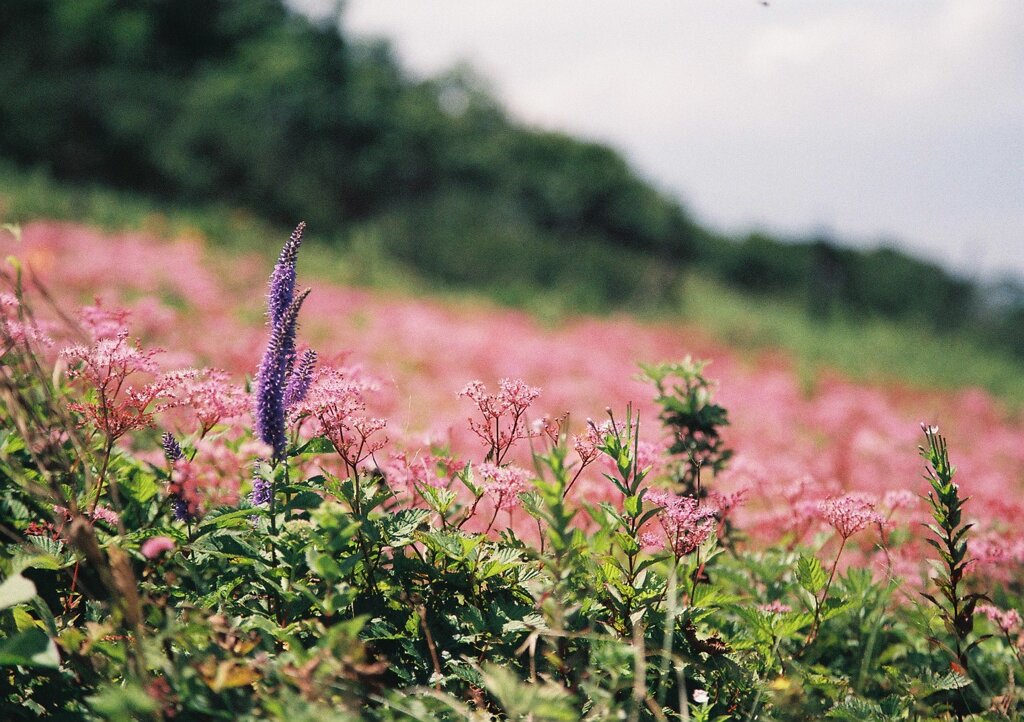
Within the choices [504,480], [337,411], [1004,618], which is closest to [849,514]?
[1004,618]

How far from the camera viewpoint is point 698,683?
5.09 ft

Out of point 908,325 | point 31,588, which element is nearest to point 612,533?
point 31,588

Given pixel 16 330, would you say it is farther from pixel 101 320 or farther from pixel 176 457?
pixel 176 457

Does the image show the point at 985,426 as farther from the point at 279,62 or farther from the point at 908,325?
the point at 279,62

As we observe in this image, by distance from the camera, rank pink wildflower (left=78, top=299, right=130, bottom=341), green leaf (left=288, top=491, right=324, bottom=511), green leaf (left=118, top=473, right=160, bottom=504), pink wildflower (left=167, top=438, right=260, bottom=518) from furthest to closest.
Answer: pink wildflower (left=78, top=299, right=130, bottom=341) → green leaf (left=118, top=473, right=160, bottom=504) → green leaf (left=288, top=491, right=324, bottom=511) → pink wildflower (left=167, top=438, right=260, bottom=518)

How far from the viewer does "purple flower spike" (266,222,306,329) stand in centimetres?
147

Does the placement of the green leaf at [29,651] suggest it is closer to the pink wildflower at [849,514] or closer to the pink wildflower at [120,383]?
the pink wildflower at [120,383]

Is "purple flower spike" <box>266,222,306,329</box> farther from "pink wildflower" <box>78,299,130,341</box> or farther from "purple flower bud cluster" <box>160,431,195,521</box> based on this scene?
"pink wildflower" <box>78,299,130,341</box>

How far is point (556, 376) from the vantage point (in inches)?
269

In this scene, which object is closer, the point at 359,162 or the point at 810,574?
the point at 810,574

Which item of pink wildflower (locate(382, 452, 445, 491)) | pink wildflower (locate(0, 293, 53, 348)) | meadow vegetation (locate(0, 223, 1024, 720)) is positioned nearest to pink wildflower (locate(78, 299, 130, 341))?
meadow vegetation (locate(0, 223, 1024, 720))

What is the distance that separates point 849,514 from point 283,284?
4.44 feet

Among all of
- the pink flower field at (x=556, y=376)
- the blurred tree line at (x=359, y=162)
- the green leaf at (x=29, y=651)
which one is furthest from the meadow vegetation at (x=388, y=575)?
the blurred tree line at (x=359, y=162)

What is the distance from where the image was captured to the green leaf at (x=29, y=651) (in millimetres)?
1117
